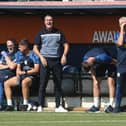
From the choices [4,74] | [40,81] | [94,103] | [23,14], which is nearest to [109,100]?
[94,103]

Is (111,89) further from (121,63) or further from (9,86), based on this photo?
(9,86)

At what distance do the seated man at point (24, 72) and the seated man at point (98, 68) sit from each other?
118 centimetres

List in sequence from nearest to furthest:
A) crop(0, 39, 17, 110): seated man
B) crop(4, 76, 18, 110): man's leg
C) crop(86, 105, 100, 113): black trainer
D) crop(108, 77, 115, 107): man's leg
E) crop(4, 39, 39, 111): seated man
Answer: crop(86, 105, 100, 113): black trainer, crop(108, 77, 115, 107): man's leg, crop(4, 39, 39, 111): seated man, crop(4, 76, 18, 110): man's leg, crop(0, 39, 17, 110): seated man

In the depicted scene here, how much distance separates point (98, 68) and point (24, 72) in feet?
5.46

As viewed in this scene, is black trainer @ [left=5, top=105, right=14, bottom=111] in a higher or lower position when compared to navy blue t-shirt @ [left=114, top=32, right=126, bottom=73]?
lower

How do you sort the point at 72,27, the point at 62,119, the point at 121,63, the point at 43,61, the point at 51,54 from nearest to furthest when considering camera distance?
the point at 62,119
the point at 121,63
the point at 43,61
the point at 51,54
the point at 72,27

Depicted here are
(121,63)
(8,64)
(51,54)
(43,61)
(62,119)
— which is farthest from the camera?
(8,64)

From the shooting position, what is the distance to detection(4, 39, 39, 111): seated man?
13.0 metres

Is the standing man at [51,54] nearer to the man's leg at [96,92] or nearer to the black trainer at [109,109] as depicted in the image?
the man's leg at [96,92]

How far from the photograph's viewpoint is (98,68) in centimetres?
1288

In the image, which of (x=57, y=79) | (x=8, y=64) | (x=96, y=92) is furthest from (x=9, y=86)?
(x=96, y=92)

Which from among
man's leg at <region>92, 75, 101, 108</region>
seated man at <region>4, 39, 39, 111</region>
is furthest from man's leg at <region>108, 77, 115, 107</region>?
seated man at <region>4, 39, 39, 111</region>

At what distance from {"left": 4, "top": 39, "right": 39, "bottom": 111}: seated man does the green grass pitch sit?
1.42m

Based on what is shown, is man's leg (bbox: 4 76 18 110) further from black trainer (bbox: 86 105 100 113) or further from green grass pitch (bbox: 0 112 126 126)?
black trainer (bbox: 86 105 100 113)
